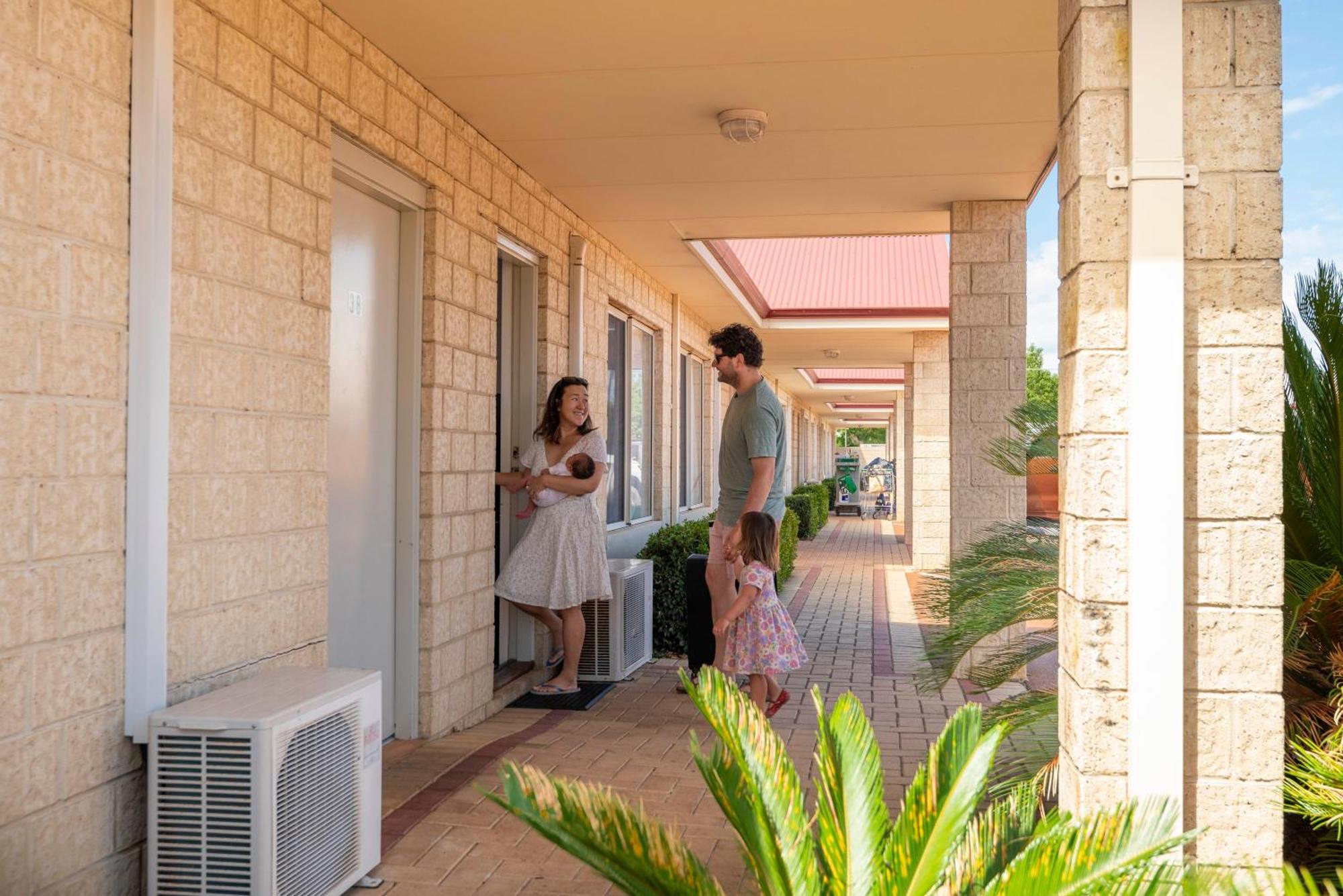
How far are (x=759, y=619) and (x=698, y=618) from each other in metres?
1.82

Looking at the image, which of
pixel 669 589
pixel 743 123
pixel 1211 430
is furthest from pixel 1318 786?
pixel 669 589

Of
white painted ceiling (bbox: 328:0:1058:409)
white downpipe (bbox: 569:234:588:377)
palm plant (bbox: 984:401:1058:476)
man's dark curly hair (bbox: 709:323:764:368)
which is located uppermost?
white painted ceiling (bbox: 328:0:1058:409)

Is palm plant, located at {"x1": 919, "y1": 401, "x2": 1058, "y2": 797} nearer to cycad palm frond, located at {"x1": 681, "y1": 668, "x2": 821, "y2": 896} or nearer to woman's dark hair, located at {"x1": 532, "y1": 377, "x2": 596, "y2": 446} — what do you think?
cycad palm frond, located at {"x1": 681, "y1": 668, "x2": 821, "y2": 896}

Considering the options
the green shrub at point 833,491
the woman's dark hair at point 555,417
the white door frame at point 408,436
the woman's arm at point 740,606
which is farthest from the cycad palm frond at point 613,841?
the green shrub at point 833,491

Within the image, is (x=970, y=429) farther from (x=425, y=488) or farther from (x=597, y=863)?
(x=597, y=863)

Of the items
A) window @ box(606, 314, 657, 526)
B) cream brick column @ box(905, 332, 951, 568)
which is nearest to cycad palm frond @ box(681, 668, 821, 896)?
window @ box(606, 314, 657, 526)

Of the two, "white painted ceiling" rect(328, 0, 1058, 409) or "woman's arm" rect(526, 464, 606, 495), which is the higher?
"white painted ceiling" rect(328, 0, 1058, 409)

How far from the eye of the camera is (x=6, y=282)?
2.43 metres

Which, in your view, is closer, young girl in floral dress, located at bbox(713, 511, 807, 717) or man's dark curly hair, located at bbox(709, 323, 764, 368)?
young girl in floral dress, located at bbox(713, 511, 807, 717)

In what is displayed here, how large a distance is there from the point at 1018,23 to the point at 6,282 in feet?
11.0

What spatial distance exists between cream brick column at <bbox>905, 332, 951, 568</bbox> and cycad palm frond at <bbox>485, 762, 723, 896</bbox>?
11.2 meters

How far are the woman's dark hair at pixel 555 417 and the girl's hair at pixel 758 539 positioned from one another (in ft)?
4.25

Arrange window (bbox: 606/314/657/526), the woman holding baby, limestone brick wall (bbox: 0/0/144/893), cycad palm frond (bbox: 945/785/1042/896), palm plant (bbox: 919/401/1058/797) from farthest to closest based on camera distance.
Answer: window (bbox: 606/314/657/526) → the woman holding baby → palm plant (bbox: 919/401/1058/797) → limestone brick wall (bbox: 0/0/144/893) → cycad palm frond (bbox: 945/785/1042/896)

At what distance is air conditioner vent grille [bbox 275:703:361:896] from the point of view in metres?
2.73
